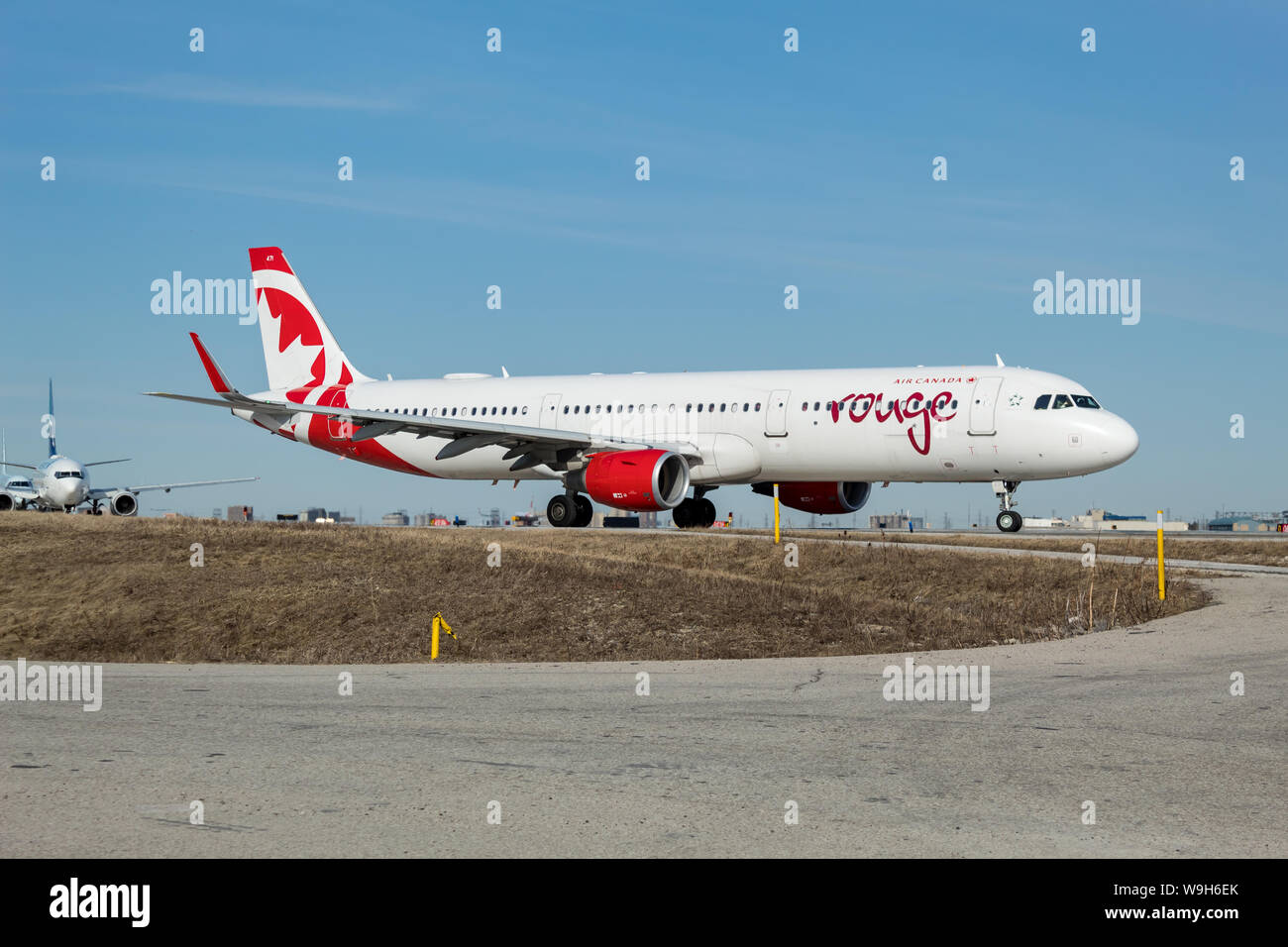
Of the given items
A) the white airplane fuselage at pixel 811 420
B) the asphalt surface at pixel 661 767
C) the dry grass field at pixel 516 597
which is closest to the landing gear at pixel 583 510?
the white airplane fuselage at pixel 811 420

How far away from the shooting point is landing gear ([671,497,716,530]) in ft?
132

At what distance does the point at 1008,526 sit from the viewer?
35500mm

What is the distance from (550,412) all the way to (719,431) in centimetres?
609

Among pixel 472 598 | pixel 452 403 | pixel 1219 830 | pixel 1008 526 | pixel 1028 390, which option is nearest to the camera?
pixel 1219 830

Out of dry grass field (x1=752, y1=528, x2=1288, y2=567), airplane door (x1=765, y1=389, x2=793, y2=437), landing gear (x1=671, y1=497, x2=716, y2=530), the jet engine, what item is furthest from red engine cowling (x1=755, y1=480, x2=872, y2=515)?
the jet engine

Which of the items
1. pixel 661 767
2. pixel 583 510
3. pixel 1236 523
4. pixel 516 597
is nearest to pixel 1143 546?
pixel 583 510

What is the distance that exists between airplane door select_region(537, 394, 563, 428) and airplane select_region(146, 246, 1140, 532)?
0.04m

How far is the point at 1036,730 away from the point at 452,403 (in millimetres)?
32880

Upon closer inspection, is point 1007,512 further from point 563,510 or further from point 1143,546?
point 563,510

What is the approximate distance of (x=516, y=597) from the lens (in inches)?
985

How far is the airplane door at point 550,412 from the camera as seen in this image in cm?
4009

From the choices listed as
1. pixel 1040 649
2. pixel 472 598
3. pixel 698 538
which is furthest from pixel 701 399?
pixel 1040 649

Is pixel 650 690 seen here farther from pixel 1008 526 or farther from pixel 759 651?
pixel 1008 526

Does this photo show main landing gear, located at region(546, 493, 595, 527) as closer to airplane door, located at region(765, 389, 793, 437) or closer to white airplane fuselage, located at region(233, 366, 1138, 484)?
white airplane fuselage, located at region(233, 366, 1138, 484)
